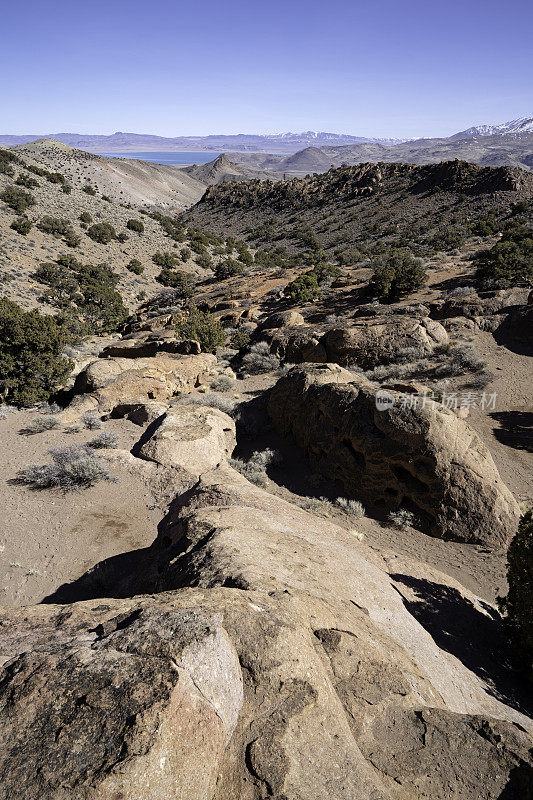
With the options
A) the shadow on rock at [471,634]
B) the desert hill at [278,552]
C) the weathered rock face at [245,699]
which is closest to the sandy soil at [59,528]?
the desert hill at [278,552]

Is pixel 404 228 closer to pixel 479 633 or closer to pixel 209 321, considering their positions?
pixel 209 321

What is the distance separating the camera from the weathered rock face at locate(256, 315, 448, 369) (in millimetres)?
17891

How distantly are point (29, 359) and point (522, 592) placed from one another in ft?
57.1

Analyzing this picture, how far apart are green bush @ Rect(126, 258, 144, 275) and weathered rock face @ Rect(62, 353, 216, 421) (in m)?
30.5

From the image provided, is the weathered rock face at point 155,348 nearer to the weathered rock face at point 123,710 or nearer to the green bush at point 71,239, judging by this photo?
the weathered rock face at point 123,710

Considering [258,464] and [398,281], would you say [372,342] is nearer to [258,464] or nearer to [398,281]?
[398,281]

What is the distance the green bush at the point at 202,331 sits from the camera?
2128 cm

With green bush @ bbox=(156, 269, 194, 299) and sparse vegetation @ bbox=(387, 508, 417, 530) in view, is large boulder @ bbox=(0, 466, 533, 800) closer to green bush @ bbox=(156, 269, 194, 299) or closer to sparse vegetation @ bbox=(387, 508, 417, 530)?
sparse vegetation @ bbox=(387, 508, 417, 530)

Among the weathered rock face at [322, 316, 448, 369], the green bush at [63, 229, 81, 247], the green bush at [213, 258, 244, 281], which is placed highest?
the green bush at [63, 229, 81, 247]

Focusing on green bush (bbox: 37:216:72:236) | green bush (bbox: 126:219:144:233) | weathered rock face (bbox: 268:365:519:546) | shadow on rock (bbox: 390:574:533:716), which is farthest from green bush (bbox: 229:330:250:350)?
green bush (bbox: 126:219:144:233)

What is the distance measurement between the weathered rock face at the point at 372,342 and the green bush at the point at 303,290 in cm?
967

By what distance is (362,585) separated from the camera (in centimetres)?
579
